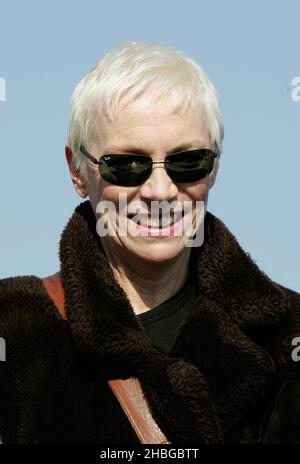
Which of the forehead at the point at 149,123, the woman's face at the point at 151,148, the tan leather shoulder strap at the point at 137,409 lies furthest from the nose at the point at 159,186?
the tan leather shoulder strap at the point at 137,409

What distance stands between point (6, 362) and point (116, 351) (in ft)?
1.72

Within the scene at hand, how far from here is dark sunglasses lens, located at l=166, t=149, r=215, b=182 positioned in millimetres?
10422

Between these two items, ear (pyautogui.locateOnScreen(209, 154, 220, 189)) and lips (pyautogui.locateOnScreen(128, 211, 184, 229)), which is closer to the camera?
lips (pyautogui.locateOnScreen(128, 211, 184, 229))

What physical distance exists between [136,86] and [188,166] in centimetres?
44

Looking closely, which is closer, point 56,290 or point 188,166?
point 188,166

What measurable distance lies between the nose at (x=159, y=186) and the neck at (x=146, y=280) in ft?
1.20

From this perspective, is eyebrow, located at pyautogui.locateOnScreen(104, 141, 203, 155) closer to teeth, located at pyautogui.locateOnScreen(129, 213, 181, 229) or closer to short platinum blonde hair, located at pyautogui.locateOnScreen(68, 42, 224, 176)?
short platinum blonde hair, located at pyautogui.locateOnScreen(68, 42, 224, 176)

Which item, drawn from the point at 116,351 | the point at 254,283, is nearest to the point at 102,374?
the point at 116,351

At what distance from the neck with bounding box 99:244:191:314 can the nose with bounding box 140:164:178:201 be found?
0.37 metres

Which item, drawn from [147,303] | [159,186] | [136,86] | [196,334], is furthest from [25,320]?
[136,86]

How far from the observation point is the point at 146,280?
10.7 m

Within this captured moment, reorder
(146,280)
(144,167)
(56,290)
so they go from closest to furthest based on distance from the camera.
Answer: (144,167)
(146,280)
(56,290)

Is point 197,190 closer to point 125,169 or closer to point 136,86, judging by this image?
point 125,169

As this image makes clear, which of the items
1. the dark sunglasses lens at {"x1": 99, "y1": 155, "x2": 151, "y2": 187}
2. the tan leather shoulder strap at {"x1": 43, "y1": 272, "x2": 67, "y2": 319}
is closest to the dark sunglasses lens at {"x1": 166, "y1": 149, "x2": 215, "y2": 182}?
the dark sunglasses lens at {"x1": 99, "y1": 155, "x2": 151, "y2": 187}
